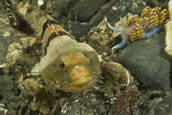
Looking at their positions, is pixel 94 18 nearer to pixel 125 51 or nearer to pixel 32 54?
pixel 125 51

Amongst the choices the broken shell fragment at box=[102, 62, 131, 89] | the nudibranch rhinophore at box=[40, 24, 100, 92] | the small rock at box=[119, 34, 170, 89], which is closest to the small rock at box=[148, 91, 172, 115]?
the small rock at box=[119, 34, 170, 89]

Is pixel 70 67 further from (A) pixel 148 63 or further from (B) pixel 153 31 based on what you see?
(B) pixel 153 31

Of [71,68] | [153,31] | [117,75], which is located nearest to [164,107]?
[117,75]

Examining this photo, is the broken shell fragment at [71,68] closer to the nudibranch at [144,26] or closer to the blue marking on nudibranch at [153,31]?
the nudibranch at [144,26]

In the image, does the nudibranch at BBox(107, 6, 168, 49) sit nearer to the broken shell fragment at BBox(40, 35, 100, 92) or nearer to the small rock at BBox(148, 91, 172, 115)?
the broken shell fragment at BBox(40, 35, 100, 92)

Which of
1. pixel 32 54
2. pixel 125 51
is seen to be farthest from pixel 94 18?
pixel 32 54

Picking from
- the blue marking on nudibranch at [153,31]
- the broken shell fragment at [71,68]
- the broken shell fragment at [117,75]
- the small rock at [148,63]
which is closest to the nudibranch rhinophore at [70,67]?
the broken shell fragment at [71,68]
